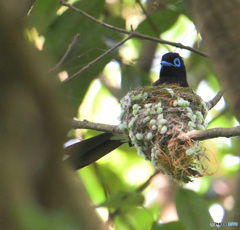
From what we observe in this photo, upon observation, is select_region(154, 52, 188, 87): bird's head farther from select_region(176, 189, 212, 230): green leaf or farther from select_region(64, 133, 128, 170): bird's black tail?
select_region(176, 189, 212, 230): green leaf

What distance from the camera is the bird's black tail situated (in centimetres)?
400

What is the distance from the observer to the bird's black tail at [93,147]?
4004 mm

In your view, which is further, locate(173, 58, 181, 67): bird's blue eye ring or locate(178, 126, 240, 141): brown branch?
locate(173, 58, 181, 67): bird's blue eye ring

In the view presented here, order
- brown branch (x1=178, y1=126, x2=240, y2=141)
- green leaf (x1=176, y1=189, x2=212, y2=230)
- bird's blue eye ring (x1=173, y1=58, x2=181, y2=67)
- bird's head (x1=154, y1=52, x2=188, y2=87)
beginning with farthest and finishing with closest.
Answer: bird's blue eye ring (x1=173, y1=58, x2=181, y2=67) → bird's head (x1=154, y1=52, x2=188, y2=87) → green leaf (x1=176, y1=189, x2=212, y2=230) → brown branch (x1=178, y1=126, x2=240, y2=141)

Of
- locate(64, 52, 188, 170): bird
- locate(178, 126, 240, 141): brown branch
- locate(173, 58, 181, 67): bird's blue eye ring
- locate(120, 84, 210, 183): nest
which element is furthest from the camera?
locate(173, 58, 181, 67): bird's blue eye ring

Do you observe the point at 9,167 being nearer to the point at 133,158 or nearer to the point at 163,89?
the point at 163,89

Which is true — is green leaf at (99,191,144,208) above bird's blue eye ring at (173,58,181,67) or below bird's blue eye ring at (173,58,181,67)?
below

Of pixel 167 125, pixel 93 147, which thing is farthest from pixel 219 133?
pixel 93 147

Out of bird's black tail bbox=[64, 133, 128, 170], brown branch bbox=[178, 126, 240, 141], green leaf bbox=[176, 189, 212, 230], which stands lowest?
green leaf bbox=[176, 189, 212, 230]

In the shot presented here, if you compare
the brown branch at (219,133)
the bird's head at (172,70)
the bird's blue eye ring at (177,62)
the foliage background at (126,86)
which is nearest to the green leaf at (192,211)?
the foliage background at (126,86)

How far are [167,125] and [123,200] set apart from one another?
67 cm

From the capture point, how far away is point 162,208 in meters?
5.40

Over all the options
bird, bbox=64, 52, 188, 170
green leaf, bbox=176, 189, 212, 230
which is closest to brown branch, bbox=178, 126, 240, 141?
green leaf, bbox=176, 189, 212, 230

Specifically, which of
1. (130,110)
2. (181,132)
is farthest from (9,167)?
(130,110)
